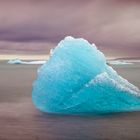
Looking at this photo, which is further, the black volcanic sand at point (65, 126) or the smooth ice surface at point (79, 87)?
the smooth ice surface at point (79, 87)

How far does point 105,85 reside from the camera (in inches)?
65.4

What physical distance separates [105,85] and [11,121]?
1.30 ft

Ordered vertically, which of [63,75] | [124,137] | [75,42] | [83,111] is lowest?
[124,137]

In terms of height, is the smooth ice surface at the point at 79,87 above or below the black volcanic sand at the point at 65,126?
above

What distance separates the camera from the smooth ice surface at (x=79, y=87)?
1665 mm

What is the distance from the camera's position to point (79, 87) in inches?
66.2

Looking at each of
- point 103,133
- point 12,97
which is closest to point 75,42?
point 103,133

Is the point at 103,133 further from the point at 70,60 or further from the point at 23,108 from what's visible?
the point at 23,108

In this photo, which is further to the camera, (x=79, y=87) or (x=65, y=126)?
(x=79, y=87)

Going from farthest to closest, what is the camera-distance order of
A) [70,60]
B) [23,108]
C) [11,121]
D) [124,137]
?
[23,108] → [70,60] → [11,121] → [124,137]

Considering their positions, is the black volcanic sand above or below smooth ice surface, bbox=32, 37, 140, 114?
below

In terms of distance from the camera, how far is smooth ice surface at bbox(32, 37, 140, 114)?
167 centimetres

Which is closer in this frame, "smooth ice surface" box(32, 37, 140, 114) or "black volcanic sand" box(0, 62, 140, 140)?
"black volcanic sand" box(0, 62, 140, 140)

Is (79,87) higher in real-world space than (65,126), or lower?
higher
